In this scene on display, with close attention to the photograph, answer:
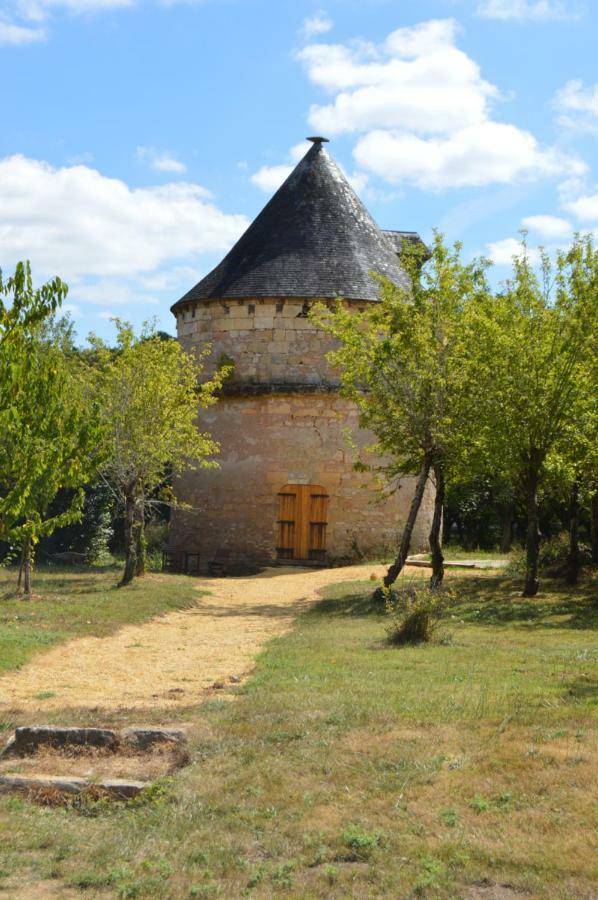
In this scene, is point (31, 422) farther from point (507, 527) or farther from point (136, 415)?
point (507, 527)

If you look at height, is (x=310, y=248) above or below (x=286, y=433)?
above

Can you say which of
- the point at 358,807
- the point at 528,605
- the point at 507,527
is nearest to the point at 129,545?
the point at 528,605

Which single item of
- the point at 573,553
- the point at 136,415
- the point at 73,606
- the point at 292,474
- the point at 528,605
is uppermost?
the point at 136,415

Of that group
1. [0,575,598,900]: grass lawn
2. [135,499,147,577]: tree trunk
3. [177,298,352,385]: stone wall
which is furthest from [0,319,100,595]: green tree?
[177,298,352,385]: stone wall

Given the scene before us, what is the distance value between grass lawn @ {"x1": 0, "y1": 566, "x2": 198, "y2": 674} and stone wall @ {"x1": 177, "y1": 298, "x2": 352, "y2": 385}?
20.5 ft

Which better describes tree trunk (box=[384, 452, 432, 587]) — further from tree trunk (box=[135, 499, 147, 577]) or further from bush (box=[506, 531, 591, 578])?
tree trunk (box=[135, 499, 147, 577])

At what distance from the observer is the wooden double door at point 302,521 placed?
27188 millimetres

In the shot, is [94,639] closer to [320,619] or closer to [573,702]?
[320,619]

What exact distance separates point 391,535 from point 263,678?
16353 mm

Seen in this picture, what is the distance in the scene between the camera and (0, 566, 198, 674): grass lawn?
44.3ft

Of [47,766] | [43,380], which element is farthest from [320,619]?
[47,766]

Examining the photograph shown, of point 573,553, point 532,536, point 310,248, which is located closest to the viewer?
point 532,536

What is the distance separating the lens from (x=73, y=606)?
17.1 m

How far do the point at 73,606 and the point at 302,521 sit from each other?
10.8 metres
